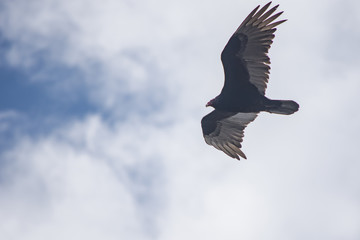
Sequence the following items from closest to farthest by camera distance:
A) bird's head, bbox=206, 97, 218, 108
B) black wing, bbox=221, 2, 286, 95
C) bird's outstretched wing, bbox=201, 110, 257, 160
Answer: black wing, bbox=221, 2, 286, 95
bird's head, bbox=206, 97, 218, 108
bird's outstretched wing, bbox=201, 110, 257, 160

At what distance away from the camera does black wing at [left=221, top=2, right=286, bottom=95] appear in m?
12.5

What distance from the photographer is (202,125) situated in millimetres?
14688

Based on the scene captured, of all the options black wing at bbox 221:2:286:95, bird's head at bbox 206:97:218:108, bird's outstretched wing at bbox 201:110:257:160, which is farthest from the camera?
bird's outstretched wing at bbox 201:110:257:160

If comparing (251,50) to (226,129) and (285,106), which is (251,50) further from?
(226,129)

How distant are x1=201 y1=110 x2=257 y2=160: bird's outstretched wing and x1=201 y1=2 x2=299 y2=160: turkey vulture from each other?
23 millimetres

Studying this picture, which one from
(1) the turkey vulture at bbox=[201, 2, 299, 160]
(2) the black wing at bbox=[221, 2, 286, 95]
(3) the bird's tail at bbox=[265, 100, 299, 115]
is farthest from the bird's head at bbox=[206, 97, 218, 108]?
(3) the bird's tail at bbox=[265, 100, 299, 115]

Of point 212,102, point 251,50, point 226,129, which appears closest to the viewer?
point 251,50

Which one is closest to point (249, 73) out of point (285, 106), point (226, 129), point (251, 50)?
point (251, 50)

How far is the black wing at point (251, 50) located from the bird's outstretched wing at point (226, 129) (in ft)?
4.26

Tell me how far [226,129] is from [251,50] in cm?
242

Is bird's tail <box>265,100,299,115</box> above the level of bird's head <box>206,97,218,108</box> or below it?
below

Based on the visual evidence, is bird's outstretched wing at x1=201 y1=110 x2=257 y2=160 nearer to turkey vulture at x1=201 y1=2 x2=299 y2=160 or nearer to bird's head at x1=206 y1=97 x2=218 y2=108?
turkey vulture at x1=201 y1=2 x2=299 y2=160

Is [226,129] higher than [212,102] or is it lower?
lower

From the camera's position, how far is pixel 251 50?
12.7 meters
